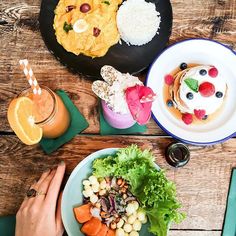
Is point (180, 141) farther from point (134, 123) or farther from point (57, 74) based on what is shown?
point (57, 74)

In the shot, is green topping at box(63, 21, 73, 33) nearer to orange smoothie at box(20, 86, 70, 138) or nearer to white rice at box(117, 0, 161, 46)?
white rice at box(117, 0, 161, 46)

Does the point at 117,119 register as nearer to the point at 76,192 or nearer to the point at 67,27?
the point at 76,192

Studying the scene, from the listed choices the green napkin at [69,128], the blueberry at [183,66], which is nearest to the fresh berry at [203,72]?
the blueberry at [183,66]

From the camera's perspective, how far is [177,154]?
4.75ft

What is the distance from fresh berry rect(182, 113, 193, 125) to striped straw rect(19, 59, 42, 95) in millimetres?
518

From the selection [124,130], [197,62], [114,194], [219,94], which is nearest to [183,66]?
[197,62]

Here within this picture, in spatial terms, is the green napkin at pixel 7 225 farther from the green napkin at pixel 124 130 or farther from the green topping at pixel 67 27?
the green topping at pixel 67 27

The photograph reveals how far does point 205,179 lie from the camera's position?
1.47m

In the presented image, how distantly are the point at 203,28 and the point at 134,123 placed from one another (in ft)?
A: 1.43

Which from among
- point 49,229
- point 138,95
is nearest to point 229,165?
point 138,95

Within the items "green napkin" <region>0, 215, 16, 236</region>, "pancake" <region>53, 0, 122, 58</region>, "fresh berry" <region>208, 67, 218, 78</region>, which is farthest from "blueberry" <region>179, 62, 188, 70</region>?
"green napkin" <region>0, 215, 16, 236</region>

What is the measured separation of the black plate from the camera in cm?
150

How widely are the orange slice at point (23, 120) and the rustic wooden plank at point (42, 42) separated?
23 cm

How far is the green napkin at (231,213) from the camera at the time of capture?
1.43 m
